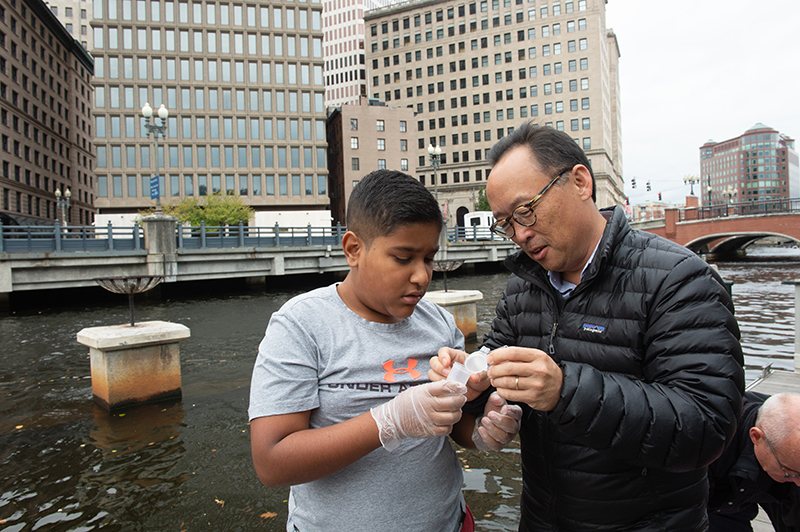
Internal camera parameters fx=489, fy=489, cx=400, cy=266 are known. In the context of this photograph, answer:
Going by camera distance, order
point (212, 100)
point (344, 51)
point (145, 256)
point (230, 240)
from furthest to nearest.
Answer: point (344, 51) < point (212, 100) < point (230, 240) < point (145, 256)

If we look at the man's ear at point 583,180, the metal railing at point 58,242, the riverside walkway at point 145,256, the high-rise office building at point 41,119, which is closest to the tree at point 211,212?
the riverside walkway at point 145,256

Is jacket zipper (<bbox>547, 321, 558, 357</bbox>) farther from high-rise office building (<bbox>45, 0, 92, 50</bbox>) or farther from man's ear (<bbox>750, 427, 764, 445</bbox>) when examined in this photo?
high-rise office building (<bbox>45, 0, 92, 50</bbox>)

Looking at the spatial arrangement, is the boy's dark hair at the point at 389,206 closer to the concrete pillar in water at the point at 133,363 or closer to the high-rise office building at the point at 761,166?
the concrete pillar in water at the point at 133,363

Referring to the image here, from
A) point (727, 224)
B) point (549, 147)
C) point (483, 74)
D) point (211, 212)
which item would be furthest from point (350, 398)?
point (483, 74)

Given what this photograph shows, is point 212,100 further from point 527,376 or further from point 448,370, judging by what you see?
point 527,376

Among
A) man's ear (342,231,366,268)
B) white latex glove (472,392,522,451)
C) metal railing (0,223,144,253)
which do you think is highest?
metal railing (0,223,144,253)

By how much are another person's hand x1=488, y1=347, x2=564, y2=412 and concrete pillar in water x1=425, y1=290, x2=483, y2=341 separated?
27.6 feet

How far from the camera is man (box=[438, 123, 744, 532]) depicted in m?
1.41

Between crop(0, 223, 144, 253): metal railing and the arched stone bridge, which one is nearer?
crop(0, 223, 144, 253): metal railing

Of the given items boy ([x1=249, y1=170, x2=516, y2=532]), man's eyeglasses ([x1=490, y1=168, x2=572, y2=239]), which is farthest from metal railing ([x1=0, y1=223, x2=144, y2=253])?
man's eyeglasses ([x1=490, y1=168, x2=572, y2=239])

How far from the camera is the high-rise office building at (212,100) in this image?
5025 cm

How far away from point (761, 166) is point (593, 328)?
634ft

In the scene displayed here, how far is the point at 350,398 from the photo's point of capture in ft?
5.12

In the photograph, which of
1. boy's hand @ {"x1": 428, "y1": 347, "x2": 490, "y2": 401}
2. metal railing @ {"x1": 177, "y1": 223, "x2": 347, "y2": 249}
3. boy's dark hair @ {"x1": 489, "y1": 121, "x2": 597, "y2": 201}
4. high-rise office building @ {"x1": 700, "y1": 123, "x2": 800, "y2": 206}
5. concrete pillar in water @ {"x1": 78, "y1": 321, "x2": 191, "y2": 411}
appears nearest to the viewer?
boy's hand @ {"x1": 428, "y1": 347, "x2": 490, "y2": 401}
